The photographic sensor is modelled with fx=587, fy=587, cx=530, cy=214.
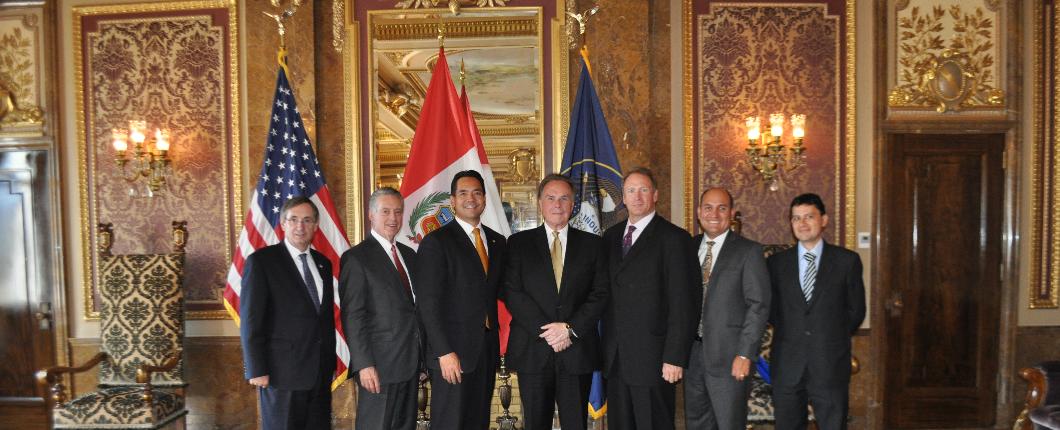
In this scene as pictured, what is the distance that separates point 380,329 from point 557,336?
2.81 ft

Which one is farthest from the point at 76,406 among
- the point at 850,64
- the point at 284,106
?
the point at 850,64

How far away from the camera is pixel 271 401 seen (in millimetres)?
2816

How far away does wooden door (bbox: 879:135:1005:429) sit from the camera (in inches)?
176

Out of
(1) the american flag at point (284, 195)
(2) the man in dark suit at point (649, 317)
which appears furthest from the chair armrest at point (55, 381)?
(2) the man in dark suit at point (649, 317)

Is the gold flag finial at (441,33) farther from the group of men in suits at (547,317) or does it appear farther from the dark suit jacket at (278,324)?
the dark suit jacket at (278,324)

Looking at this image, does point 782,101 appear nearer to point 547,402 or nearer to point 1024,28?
point 1024,28

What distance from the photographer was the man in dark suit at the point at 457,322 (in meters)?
2.74

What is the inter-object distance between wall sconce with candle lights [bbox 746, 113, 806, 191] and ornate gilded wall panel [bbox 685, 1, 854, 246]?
0.20 ft

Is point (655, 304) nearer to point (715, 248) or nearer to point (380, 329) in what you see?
point (715, 248)

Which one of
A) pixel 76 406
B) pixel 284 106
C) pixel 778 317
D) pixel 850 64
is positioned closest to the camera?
pixel 778 317

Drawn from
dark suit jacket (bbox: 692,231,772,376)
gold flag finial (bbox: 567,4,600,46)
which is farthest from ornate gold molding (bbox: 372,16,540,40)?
dark suit jacket (bbox: 692,231,772,376)

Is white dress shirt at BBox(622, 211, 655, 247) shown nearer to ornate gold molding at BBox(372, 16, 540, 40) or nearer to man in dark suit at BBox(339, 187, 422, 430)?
man in dark suit at BBox(339, 187, 422, 430)

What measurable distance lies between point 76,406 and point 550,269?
3.19 meters

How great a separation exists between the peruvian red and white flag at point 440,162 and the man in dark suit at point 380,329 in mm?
1050
